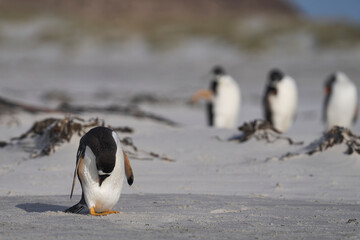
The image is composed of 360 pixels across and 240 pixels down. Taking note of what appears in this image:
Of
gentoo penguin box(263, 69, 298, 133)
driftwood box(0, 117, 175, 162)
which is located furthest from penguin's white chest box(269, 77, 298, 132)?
driftwood box(0, 117, 175, 162)

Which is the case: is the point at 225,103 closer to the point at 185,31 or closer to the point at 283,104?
the point at 283,104

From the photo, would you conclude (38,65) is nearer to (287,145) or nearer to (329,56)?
(329,56)

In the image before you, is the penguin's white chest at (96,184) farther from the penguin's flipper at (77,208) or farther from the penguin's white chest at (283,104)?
the penguin's white chest at (283,104)

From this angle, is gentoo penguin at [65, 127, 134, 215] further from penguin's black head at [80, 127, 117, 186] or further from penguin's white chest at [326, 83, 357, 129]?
penguin's white chest at [326, 83, 357, 129]

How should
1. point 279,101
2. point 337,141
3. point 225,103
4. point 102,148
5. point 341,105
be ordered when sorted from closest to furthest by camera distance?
point 102,148
point 337,141
point 341,105
point 279,101
point 225,103

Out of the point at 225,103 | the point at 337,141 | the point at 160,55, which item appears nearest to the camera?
the point at 337,141

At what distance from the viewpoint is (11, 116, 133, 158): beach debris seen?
24.8 feet

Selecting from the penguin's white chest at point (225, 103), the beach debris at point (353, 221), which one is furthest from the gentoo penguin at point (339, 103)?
the beach debris at point (353, 221)

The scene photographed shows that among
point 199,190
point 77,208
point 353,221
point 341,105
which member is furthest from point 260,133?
point 341,105

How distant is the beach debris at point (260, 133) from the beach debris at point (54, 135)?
163 centimetres

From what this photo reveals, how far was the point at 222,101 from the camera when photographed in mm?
14164

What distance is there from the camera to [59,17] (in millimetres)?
67188

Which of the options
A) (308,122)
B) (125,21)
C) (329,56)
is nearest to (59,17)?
(125,21)

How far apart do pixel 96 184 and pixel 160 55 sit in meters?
41.7
